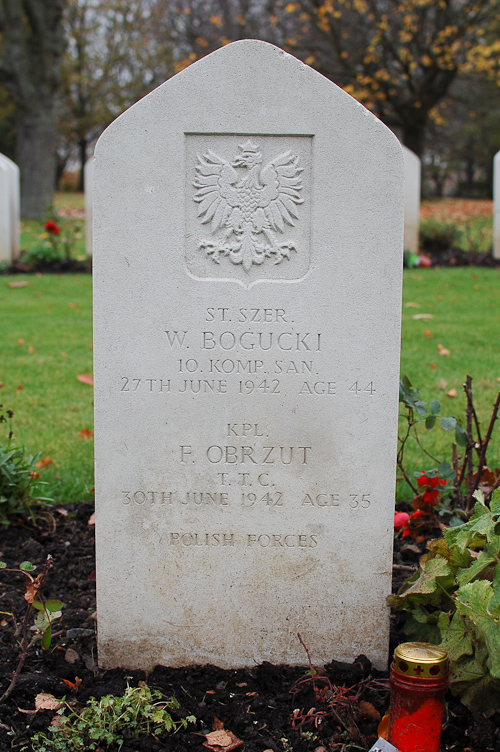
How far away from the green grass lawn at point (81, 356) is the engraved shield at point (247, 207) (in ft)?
6.38

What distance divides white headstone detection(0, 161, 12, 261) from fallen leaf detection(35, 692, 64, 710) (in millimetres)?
9706

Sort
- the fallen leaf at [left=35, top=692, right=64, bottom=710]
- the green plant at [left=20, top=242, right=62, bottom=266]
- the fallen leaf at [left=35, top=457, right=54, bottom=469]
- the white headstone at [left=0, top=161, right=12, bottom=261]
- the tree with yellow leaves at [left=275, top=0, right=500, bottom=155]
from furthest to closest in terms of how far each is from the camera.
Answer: the tree with yellow leaves at [left=275, top=0, right=500, bottom=155]
the green plant at [left=20, top=242, right=62, bottom=266]
the white headstone at [left=0, top=161, right=12, bottom=261]
the fallen leaf at [left=35, top=457, right=54, bottom=469]
the fallen leaf at [left=35, top=692, right=64, bottom=710]

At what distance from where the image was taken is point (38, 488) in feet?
12.8

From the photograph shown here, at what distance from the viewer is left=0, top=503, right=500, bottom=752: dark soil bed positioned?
2209 mm

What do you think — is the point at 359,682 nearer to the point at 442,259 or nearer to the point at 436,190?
the point at 442,259

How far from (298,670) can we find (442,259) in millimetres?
10045

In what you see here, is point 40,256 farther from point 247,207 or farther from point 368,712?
point 368,712

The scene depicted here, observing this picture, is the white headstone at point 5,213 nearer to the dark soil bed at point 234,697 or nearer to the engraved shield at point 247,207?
the dark soil bed at point 234,697

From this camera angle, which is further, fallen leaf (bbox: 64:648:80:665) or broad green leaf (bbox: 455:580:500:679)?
fallen leaf (bbox: 64:648:80:665)

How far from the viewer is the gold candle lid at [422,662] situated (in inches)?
80.9

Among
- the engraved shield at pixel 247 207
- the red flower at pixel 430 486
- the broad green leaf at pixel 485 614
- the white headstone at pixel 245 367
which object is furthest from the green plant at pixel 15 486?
the broad green leaf at pixel 485 614

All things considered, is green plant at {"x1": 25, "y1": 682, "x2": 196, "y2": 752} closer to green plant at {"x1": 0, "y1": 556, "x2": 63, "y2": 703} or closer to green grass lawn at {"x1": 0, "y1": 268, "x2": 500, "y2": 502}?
green plant at {"x1": 0, "y1": 556, "x2": 63, "y2": 703}

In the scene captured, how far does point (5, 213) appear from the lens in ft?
36.0

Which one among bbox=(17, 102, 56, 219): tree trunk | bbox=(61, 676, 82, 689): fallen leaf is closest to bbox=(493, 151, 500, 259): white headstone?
bbox=(61, 676, 82, 689): fallen leaf
